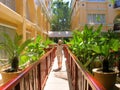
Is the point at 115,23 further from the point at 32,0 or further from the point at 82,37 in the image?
the point at 82,37

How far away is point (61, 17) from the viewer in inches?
2576

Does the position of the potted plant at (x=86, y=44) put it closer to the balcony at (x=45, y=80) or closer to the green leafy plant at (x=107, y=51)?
A: the balcony at (x=45, y=80)

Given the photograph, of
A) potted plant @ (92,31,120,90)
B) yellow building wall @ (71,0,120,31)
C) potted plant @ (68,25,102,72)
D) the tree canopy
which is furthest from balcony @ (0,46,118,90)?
the tree canopy

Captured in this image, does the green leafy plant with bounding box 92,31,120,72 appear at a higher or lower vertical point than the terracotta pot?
higher

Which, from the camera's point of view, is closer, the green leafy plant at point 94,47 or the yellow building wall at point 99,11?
the green leafy plant at point 94,47

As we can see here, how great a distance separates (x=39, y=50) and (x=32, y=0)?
8.66 metres

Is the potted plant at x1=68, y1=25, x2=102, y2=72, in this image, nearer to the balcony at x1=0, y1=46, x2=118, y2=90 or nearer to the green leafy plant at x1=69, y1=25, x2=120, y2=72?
the green leafy plant at x1=69, y1=25, x2=120, y2=72

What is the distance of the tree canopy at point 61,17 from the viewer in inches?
2564

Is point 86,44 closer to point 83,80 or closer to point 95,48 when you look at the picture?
point 95,48

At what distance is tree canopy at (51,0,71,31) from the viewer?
65.1 m

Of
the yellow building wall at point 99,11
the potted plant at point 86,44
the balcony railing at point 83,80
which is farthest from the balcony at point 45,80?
the yellow building wall at point 99,11

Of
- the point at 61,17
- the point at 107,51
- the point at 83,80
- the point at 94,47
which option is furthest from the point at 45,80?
the point at 61,17

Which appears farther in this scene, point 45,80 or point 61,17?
point 61,17

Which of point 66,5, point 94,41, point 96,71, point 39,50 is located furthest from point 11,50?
point 66,5
